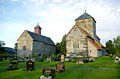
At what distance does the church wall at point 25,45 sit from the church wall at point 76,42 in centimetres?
1721

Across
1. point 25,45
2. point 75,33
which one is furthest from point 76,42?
point 25,45

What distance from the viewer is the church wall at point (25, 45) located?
1713 inches

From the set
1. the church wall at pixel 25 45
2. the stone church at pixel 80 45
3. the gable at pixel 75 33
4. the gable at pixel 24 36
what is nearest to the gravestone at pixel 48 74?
the stone church at pixel 80 45

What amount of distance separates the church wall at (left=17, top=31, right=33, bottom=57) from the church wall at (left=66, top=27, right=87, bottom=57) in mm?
17209

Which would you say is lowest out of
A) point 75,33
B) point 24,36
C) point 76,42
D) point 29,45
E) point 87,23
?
point 29,45

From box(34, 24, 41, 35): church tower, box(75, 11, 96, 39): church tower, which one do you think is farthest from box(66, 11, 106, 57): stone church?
box(34, 24, 41, 35): church tower

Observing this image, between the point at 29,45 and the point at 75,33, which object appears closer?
the point at 75,33

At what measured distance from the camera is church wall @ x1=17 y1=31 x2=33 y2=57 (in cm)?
4350

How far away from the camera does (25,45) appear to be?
44938 millimetres

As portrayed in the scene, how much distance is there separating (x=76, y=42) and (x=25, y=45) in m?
23.0

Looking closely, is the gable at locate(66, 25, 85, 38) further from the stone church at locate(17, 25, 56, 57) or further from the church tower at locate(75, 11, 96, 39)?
the stone church at locate(17, 25, 56, 57)

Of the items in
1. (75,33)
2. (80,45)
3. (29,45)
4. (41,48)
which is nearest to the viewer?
(80,45)

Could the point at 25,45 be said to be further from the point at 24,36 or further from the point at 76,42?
the point at 76,42

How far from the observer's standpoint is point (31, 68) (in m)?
12.8
